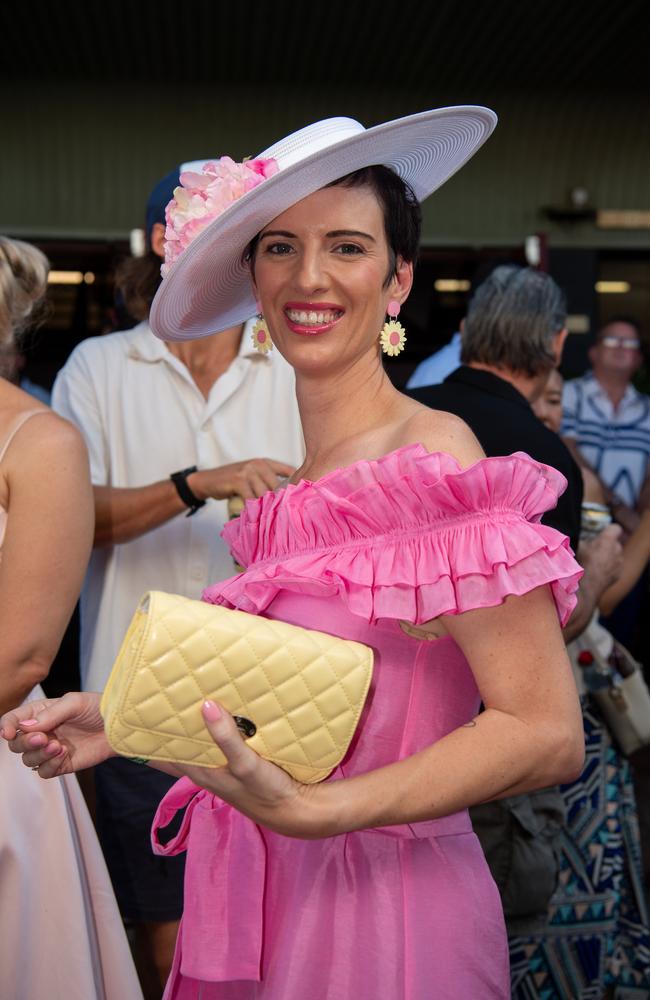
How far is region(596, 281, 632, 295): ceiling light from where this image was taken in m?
10.9

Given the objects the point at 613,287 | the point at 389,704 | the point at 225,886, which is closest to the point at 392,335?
the point at 389,704

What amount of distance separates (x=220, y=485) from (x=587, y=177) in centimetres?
859

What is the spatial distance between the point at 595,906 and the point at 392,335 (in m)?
1.90

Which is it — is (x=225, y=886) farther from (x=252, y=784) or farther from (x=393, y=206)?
(x=393, y=206)

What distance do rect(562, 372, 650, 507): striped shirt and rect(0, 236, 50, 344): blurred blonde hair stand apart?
4.24 m

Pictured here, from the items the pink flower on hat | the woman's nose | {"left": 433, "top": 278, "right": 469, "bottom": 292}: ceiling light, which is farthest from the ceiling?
the woman's nose

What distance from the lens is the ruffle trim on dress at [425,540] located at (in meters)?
1.34

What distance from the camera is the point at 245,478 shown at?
229 centimetres

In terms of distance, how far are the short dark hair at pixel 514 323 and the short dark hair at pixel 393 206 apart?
107 centimetres

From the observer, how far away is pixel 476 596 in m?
1.33

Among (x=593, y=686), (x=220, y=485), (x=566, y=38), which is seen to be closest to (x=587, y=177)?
(x=566, y=38)

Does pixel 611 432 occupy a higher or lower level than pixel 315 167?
higher

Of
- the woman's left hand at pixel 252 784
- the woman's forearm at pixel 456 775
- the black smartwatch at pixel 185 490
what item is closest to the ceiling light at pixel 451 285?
the black smartwatch at pixel 185 490

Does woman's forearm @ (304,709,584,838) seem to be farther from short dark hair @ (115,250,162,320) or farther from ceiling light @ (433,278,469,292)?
ceiling light @ (433,278,469,292)
